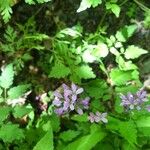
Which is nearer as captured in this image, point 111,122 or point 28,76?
point 111,122

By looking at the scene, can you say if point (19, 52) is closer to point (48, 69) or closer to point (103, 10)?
point (48, 69)

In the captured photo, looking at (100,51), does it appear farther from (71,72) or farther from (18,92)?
(18,92)

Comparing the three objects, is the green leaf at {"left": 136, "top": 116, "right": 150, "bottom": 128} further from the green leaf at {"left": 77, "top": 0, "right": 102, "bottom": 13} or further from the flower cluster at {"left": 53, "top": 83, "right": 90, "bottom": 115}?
the green leaf at {"left": 77, "top": 0, "right": 102, "bottom": 13}

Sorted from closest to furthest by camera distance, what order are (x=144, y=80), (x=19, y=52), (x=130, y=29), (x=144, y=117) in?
1. (x=144, y=117)
2. (x=130, y=29)
3. (x=19, y=52)
4. (x=144, y=80)

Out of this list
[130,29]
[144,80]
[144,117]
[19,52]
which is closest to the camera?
[144,117]

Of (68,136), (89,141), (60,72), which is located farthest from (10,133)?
(60,72)

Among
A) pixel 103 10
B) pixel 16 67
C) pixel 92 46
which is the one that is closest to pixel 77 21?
pixel 103 10

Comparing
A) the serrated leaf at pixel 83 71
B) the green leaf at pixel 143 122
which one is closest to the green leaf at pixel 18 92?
the serrated leaf at pixel 83 71
